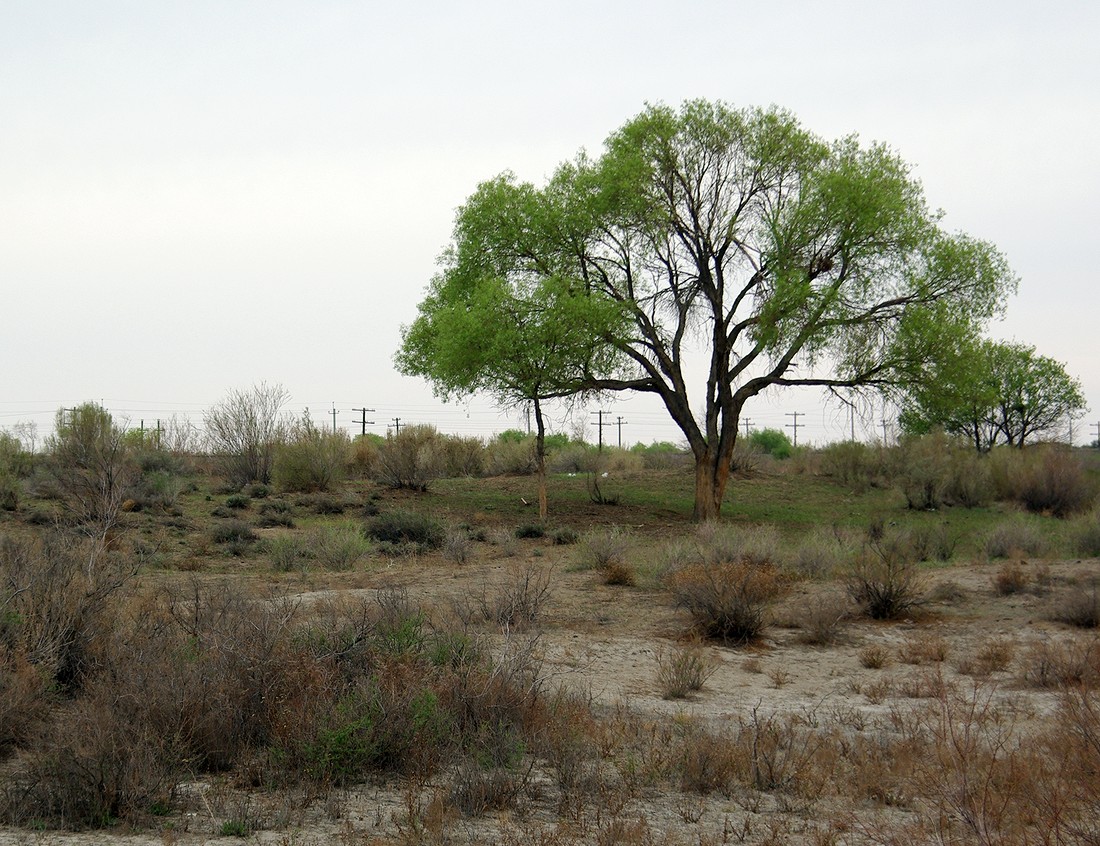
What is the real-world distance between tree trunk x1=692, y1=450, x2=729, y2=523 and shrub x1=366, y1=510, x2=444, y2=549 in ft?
28.2

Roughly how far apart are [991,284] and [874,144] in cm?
485

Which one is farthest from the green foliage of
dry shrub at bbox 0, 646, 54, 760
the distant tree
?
dry shrub at bbox 0, 646, 54, 760

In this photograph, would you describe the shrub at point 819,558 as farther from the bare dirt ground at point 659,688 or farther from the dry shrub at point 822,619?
the dry shrub at point 822,619

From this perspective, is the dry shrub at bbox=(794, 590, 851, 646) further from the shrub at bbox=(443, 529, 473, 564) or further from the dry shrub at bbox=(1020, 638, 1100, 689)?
the shrub at bbox=(443, 529, 473, 564)

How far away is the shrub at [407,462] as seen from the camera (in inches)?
1222

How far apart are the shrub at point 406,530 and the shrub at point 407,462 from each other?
999cm

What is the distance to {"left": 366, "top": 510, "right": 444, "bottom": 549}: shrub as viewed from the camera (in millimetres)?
19891

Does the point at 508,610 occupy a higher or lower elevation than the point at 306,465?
lower

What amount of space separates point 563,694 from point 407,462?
24.4m

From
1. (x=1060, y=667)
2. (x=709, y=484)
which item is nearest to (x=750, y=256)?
(x=709, y=484)

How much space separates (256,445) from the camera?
31547mm

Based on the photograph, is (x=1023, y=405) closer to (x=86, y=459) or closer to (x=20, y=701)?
(x=86, y=459)

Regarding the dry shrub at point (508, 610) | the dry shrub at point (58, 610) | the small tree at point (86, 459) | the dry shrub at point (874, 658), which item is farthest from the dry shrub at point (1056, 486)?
the dry shrub at point (58, 610)

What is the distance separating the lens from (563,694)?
7.19 metres
